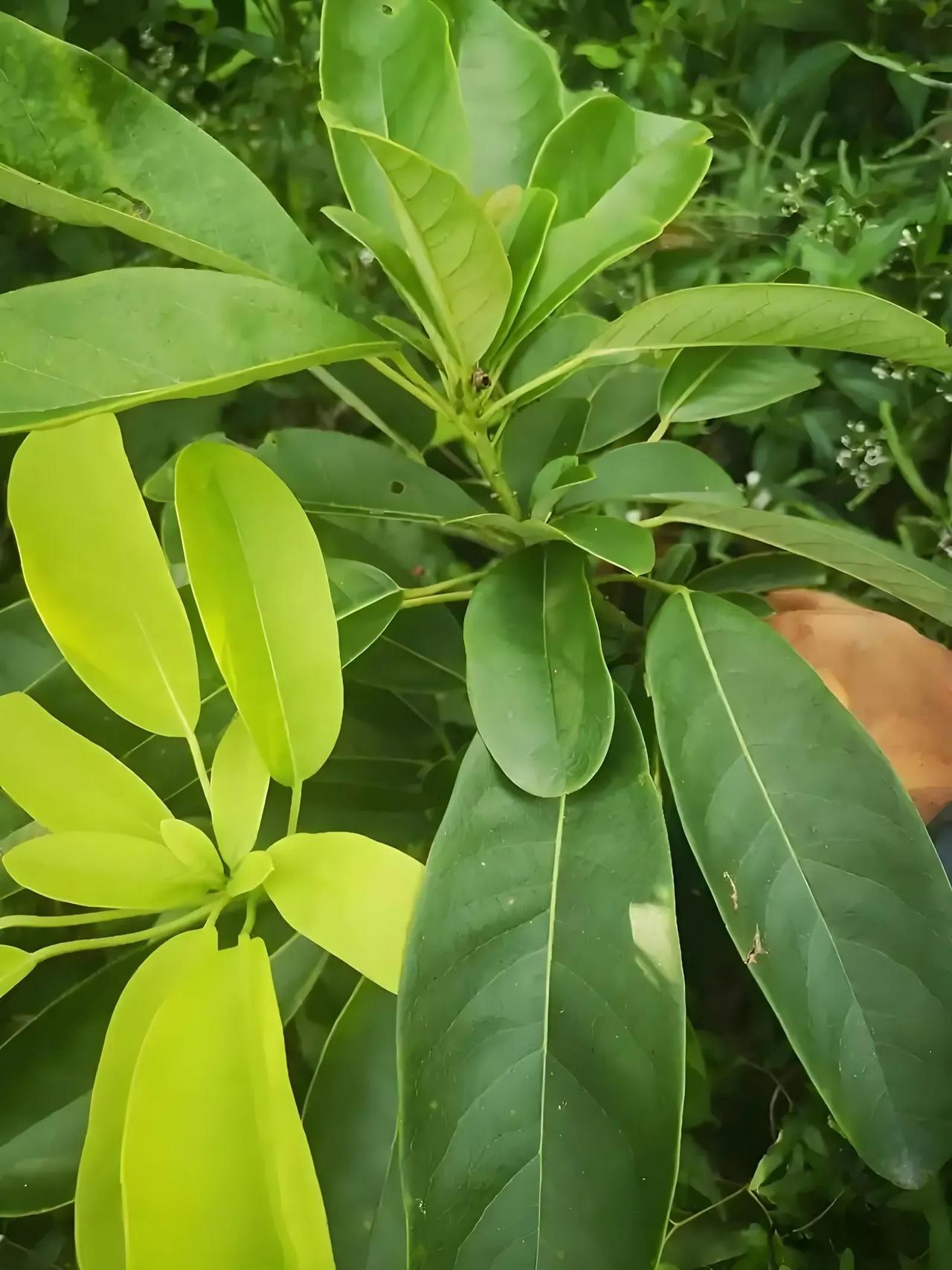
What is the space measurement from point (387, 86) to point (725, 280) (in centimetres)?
39

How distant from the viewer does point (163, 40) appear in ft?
2.88

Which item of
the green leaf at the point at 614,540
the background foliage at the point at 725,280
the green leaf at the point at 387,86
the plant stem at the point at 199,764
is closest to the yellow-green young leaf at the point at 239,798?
the plant stem at the point at 199,764

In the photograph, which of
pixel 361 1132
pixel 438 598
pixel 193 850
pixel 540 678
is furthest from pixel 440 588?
pixel 361 1132

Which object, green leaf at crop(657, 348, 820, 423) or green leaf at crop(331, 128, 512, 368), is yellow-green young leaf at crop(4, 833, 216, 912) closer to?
green leaf at crop(331, 128, 512, 368)

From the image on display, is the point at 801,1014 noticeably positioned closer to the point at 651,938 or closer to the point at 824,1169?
the point at 651,938

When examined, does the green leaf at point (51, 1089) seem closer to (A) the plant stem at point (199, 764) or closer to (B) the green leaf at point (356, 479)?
(A) the plant stem at point (199, 764)

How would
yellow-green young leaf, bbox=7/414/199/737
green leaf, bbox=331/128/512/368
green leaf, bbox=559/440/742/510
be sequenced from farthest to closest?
green leaf, bbox=559/440/742/510 → yellow-green young leaf, bbox=7/414/199/737 → green leaf, bbox=331/128/512/368

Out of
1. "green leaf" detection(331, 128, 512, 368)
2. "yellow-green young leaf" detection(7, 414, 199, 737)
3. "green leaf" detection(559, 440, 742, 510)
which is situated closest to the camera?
"green leaf" detection(331, 128, 512, 368)

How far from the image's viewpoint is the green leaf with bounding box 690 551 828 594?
0.70 m

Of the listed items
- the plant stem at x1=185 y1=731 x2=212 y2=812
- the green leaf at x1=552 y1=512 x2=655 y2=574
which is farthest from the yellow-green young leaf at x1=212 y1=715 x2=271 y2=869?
the green leaf at x1=552 y1=512 x2=655 y2=574

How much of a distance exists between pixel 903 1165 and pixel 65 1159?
18.7 inches

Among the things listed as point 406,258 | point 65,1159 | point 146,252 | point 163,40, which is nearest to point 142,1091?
point 65,1159

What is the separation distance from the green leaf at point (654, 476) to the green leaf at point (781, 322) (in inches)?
4.1

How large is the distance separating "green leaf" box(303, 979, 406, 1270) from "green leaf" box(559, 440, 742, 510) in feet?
1.13
